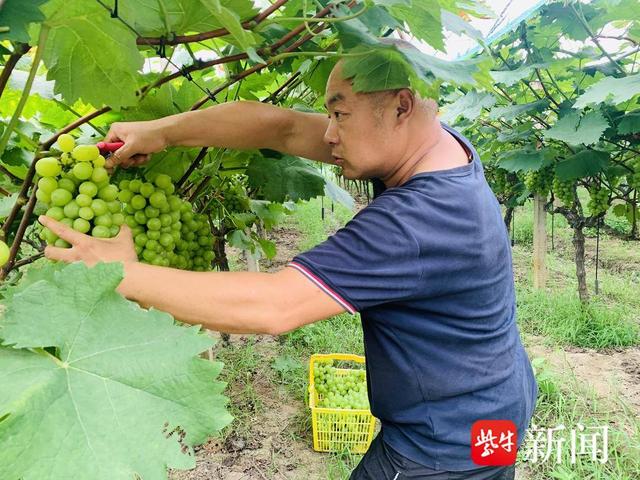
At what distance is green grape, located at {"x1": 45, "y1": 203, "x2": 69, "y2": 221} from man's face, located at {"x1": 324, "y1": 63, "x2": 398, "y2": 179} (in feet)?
2.77

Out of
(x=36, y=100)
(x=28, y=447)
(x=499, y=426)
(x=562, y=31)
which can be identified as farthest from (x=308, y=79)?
(x=562, y=31)

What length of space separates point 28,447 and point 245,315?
2.04 feet

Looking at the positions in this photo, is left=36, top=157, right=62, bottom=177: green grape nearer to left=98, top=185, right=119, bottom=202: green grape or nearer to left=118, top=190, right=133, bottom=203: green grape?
left=98, top=185, right=119, bottom=202: green grape

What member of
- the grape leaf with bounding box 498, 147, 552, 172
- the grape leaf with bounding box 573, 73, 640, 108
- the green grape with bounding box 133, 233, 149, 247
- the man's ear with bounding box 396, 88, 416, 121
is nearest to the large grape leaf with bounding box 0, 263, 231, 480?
the green grape with bounding box 133, 233, 149, 247

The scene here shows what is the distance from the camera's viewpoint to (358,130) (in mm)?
1676

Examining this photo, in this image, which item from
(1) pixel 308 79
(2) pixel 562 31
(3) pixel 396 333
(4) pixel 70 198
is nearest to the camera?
(4) pixel 70 198

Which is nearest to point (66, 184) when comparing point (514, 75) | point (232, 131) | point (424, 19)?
point (232, 131)

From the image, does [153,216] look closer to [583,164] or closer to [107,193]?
[107,193]

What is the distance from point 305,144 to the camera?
2215 millimetres

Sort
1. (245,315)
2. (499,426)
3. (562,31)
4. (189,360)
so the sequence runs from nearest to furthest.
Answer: (189,360) → (245,315) → (499,426) → (562,31)

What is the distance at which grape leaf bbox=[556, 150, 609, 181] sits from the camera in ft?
14.9

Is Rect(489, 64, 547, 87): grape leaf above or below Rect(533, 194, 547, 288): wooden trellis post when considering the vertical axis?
above

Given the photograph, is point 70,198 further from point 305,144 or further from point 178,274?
point 305,144

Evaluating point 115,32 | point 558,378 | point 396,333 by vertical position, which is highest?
point 115,32
